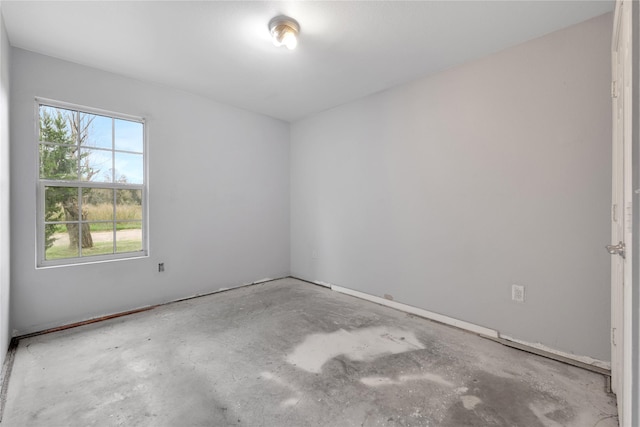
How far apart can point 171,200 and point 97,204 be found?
0.71 m

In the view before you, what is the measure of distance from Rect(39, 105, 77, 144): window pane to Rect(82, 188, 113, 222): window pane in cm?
53

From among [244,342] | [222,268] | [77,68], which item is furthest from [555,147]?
[77,68]

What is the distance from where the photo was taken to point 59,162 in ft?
9.08

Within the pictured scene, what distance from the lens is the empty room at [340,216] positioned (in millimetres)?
1732

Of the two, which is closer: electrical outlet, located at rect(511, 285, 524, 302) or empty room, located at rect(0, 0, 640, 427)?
empty room, located at rect(0, 0, 640, 427)

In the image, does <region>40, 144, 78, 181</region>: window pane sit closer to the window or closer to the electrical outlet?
the window

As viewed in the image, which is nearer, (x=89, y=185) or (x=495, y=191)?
(x=495, y=191)

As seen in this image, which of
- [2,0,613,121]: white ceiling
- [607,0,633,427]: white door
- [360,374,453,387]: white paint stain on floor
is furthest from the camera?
[2,0,613,121]: white ceiling

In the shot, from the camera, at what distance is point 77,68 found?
110 inches

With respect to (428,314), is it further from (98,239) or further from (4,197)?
(4,197)

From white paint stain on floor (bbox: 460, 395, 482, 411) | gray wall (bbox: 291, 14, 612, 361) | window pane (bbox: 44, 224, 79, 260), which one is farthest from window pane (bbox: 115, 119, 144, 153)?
white paint stain on floor (bbox: 460, 395, 482, 411)

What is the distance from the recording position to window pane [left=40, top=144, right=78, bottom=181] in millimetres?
2691

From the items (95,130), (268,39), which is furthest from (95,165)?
(268,39)

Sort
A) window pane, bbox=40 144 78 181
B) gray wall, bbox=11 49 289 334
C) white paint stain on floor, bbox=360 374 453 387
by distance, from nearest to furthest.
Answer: white paint stain on floor, bbox=360 374 453 387, gray wall, bbox=11 49 289 334, window pane, bbox=40 144 78 181
